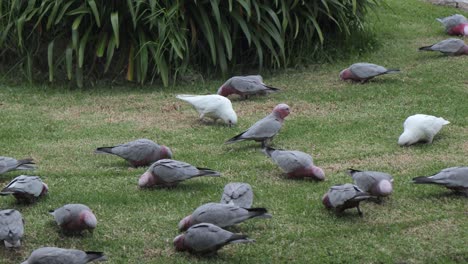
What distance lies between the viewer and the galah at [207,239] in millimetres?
4066

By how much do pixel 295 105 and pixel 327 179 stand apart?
1.89m

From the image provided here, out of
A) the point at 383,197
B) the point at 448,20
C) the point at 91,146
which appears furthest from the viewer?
the point at 448,20

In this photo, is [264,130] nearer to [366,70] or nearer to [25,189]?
[25,189]

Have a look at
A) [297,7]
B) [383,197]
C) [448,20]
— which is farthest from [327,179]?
[448,20]

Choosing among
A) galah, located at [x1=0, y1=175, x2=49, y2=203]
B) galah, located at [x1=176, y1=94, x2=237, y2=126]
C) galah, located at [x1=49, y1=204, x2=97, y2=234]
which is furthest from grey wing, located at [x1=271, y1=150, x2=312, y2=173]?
galah, located at [x1=0, y1=175, x2=49, y2=203]

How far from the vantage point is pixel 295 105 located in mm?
7121

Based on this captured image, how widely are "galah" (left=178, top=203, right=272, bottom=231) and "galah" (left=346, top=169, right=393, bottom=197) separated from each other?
0.78m

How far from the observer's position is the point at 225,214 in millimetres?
4301

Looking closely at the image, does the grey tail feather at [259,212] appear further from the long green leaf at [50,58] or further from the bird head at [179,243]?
the long green leaf at [50,58]

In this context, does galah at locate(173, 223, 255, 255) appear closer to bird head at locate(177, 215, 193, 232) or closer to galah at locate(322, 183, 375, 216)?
bird head at locate(177, 215, 193, 232)

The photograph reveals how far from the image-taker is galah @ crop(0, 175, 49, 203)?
4664mm

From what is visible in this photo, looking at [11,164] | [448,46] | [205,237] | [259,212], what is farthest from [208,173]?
[448,46]

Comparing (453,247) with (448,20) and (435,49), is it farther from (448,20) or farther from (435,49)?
(448,20)

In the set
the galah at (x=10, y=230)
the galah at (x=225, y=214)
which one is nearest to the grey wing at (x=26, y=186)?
the galah at (x=10, y=230)
